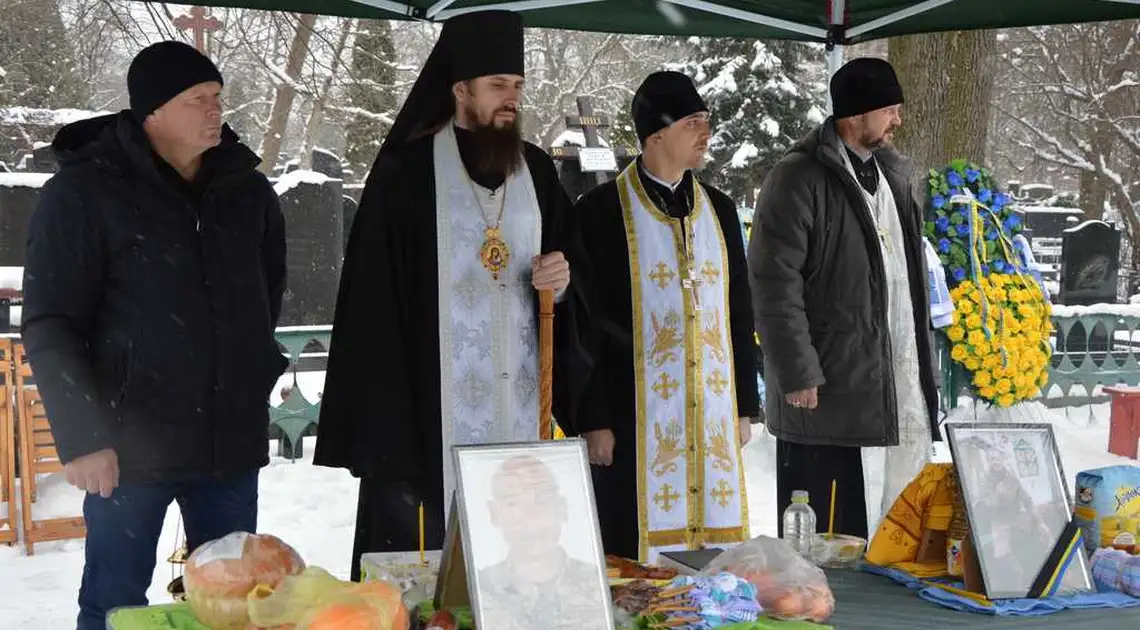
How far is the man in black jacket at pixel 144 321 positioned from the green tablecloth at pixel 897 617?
0.87 meters

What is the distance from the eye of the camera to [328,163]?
13406mm

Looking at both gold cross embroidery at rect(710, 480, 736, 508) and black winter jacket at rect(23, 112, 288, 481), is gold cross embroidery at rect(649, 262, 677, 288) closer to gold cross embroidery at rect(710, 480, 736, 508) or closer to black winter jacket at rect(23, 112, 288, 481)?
gold cross embroidery at rect(710, 480, 736, 508)

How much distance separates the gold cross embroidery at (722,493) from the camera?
12.9 ft

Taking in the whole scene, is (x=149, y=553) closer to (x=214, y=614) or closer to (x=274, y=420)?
(x=214, y=614)

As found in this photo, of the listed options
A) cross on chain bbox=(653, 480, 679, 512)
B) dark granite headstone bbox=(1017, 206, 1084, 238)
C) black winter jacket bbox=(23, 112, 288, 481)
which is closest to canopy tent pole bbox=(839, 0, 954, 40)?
cross on chain bbox=(653, 480, 679, 512)

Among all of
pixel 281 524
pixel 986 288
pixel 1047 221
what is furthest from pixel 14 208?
pixel 1047 221

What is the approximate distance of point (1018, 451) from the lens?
252cm

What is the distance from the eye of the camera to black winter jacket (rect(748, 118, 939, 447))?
409 centimetres

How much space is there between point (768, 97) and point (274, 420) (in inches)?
481

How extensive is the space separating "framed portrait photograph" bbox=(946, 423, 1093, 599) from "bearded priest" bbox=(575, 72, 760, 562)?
A: 57.3 inches

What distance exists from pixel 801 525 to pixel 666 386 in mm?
1172

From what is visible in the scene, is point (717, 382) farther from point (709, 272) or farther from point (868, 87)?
point (868, 87)

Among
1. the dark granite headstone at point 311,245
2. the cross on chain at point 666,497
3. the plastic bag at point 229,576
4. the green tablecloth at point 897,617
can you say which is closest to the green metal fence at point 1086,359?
the dark granite headstone at point 311,245

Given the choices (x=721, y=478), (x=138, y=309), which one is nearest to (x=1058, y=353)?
(x=721, y=478)
